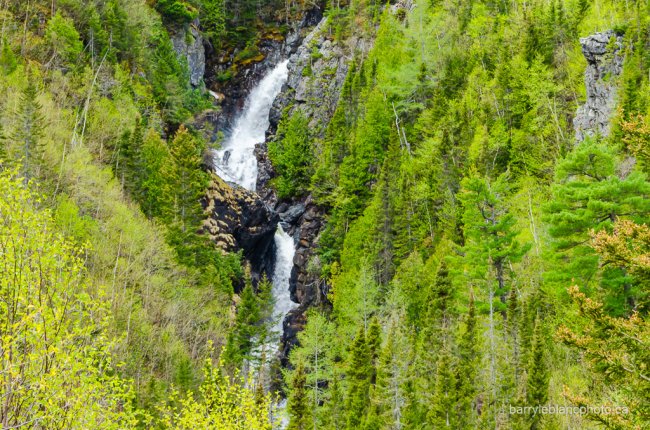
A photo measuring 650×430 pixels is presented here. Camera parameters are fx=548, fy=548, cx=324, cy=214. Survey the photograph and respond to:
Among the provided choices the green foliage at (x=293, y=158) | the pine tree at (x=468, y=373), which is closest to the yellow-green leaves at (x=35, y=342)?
the pine tree at (x=468, y=373)

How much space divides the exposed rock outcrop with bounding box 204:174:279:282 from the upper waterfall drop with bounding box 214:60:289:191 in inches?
371

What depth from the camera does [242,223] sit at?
69000 mm

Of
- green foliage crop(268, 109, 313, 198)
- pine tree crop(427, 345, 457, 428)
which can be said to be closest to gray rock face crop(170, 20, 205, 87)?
green foliage crop(268, 109, 313, 198)

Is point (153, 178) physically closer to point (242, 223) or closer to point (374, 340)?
point (242, 223)

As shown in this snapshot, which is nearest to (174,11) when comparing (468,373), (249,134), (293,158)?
(249,134)

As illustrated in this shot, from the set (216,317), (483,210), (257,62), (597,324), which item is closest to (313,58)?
(257,62)

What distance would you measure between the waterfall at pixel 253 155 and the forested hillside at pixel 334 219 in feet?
2.90

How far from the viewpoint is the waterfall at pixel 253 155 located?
235 ft

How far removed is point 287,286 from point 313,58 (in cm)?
3747

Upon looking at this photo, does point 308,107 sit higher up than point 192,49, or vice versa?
point 192,49

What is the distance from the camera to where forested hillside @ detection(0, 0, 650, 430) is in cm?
1295

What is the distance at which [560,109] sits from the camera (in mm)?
49281

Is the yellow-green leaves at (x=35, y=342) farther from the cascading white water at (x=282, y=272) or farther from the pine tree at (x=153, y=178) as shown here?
the cascading white water at (x=282, y=272)

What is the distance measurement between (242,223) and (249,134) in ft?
80.0
